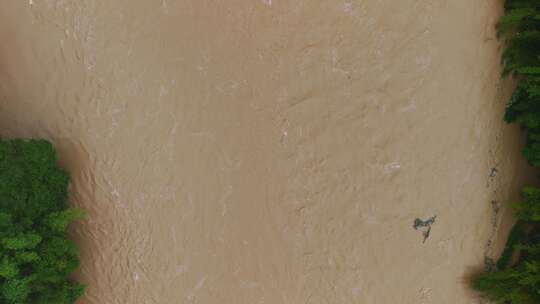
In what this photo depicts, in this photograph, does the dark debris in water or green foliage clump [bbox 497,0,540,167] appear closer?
green foliage clump [bbox 497,0,540,167]

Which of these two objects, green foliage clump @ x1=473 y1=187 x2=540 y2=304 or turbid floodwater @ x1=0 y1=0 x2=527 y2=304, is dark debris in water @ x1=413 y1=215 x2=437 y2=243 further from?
green foliage clump @ x1=473 y1=187 x2=540 y2=304

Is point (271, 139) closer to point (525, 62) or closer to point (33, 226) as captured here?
point (33, 226)

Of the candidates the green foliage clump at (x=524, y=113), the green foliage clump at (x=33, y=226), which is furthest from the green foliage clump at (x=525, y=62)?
the green foliage clump at (x=33, y=226)

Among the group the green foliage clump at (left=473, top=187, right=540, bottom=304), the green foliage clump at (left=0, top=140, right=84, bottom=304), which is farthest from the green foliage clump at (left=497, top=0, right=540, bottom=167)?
the green foliage clump at (left=0, top=140, right=84, bottom=304)

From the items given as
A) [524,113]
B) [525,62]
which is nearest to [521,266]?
[524,113]

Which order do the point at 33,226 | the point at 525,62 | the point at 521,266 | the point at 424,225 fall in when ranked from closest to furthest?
the point at 33,226, the point at 525,62, the point at 521,266, the point at 424,225

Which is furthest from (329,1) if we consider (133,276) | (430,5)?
(133,276)
